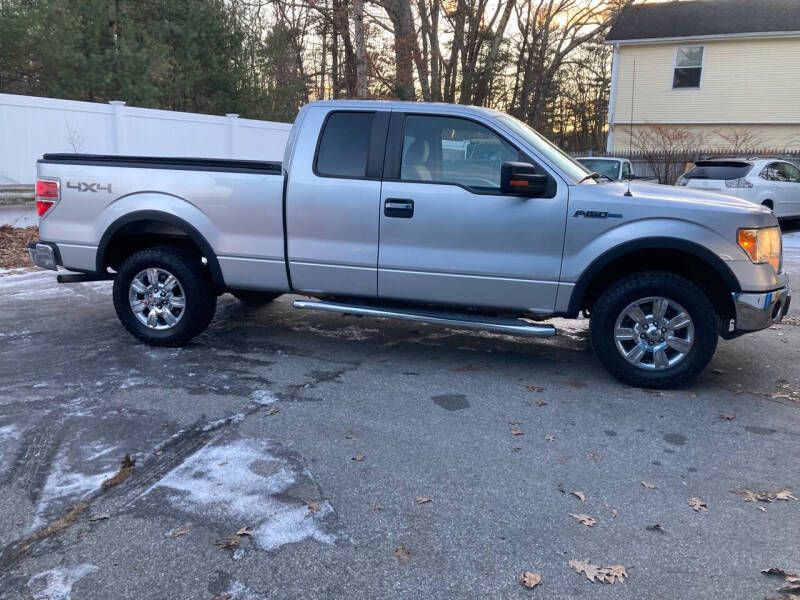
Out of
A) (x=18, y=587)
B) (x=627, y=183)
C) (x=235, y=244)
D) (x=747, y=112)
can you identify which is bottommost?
(x=18, y=587)

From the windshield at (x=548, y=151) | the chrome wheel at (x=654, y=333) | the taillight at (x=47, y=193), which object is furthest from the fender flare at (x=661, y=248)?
the taillight at (x=47, y=193)

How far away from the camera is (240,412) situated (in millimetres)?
4578

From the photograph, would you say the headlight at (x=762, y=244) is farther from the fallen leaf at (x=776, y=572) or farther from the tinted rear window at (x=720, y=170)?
the tinted rear window at (x=720, y=170)

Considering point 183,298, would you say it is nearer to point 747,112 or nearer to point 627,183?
point 627,183

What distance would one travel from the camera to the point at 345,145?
5.61 m

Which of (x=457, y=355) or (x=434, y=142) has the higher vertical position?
(x=434, y=142)

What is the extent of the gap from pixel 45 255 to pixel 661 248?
516 cm

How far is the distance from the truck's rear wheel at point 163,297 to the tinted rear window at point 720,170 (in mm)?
12180

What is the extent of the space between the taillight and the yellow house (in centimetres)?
1929

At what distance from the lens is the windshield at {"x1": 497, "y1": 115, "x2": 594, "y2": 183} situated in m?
5.25

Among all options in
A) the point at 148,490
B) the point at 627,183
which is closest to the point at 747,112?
the point at 627,183

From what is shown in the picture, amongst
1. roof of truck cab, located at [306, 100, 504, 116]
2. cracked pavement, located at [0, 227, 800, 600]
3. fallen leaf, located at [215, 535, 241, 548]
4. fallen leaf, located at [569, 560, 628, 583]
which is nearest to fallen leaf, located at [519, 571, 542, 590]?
cracked pavement, located at [0, 227, 800, 600]

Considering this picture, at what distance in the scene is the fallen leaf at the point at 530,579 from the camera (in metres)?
2.82

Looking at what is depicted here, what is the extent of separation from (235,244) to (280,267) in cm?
43
